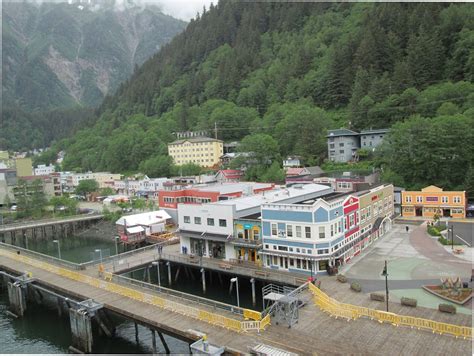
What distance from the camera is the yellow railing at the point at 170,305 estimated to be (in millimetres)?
26994

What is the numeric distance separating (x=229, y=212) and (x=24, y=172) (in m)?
114

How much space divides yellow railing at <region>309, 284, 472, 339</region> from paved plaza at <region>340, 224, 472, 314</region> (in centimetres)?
439

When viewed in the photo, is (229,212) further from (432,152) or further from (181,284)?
(432,152)

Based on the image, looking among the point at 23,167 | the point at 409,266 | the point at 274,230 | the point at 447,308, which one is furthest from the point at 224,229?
the point at 23,167

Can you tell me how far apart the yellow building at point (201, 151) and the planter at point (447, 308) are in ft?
307

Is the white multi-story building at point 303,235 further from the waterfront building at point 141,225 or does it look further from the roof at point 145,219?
the roof at point 145,219

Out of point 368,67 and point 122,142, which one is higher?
point 368,67

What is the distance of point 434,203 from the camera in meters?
60.8

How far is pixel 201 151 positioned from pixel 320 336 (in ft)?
320

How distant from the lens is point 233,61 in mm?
167375

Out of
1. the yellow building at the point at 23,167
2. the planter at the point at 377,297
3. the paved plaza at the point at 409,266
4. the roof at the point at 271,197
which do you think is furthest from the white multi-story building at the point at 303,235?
the yellow building at the point at 23,167

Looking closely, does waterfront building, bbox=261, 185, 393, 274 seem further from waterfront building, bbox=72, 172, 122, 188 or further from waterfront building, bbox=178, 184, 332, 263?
waterfront building, bbox=72, 172, 122, 188

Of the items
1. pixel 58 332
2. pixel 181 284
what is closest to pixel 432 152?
pixel 181 284

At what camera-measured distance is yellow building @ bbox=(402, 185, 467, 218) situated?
58.7 m
